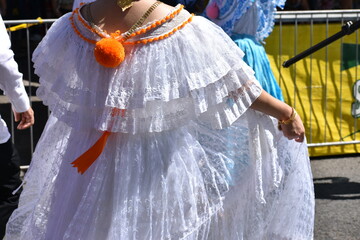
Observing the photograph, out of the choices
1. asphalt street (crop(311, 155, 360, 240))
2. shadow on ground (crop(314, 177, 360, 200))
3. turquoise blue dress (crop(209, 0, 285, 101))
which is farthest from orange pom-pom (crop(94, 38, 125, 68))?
shadow on ground (crop(314, 177, 360, 200))

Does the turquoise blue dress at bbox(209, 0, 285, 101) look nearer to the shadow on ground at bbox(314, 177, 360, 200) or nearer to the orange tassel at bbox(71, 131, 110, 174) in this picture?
the shadow on ground at bbox(314, 177, 360, 200)

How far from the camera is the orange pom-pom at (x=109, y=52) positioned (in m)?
2.88

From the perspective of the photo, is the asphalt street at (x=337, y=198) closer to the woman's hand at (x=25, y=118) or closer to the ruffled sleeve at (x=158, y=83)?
the woman's hand at (x=25, y=118)

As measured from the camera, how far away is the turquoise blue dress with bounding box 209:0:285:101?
492 cm

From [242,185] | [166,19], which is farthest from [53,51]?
[242,185]

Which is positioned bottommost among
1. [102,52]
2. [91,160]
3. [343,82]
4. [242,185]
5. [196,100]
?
[343,82]

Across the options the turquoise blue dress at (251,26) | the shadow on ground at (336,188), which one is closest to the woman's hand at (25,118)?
the turquoise blue dress at (251,26)

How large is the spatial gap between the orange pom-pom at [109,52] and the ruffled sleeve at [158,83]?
5cm

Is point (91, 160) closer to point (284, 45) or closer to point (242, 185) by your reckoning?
point (242, 185)

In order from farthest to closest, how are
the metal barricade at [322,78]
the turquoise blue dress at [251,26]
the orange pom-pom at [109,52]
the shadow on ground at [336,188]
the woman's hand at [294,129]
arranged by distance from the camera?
the metal barricade at [322,78], the shadow on ground at [336,188], the turquoise blue dress at [251,26], the woman's hand at [294,129], the orange pom-pom at [109,52]

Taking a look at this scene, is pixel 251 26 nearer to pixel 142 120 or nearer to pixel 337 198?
pixel 337 198

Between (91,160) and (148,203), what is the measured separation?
0.27m

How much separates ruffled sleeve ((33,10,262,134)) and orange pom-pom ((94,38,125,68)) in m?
0.05

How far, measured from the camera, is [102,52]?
2.89 m
